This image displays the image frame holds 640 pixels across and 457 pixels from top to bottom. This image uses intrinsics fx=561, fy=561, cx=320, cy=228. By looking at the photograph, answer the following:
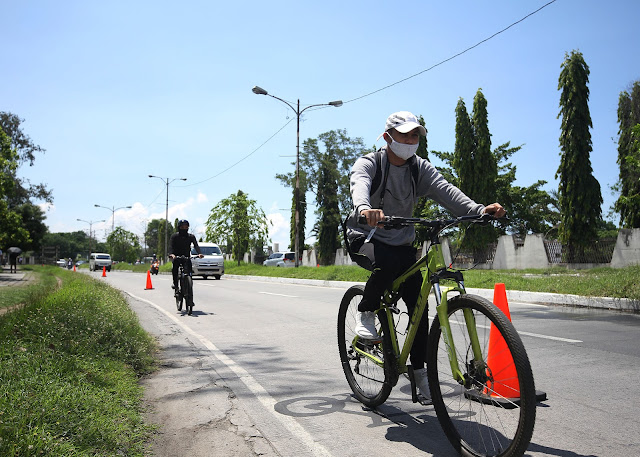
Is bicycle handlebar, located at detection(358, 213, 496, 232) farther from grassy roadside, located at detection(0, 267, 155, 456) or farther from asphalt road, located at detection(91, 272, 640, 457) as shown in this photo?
grassy roadside, located at detection(0, 267, 155, 456)

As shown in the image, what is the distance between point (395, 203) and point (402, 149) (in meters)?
0.38

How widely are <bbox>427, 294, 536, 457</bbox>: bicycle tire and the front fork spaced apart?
0.02 metres

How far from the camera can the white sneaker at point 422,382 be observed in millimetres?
3357

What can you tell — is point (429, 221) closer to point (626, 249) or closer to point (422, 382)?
point (422, 382)

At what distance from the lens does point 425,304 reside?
340 cm

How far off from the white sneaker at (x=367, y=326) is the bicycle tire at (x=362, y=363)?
54 mm

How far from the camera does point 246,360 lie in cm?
611

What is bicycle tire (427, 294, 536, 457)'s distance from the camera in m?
2.57

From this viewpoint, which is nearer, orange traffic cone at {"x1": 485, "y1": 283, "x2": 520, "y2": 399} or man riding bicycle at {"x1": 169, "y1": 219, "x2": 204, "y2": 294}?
orange traffic cone at {"x1": 485, "y1": 283, "x2": 520, "y2": 399}

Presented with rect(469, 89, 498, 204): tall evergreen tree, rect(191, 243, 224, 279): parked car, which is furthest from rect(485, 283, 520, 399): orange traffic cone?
rect(469, 89, 498, 204): tall evergreen tree

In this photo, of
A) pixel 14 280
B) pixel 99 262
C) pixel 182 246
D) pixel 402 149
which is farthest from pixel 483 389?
pixel 99 262

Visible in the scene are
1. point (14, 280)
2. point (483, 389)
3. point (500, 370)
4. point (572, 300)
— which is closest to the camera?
point (500, 370)

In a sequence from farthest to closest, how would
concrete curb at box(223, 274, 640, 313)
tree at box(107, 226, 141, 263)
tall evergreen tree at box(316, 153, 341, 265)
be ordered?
tree at box(107, 226, 141, 263) < tall evergreen tree at box(316, 153, 341, 265) < concrete curb at box(223, 274, 640, 313)

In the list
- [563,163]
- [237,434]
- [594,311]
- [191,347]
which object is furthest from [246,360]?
[563,163]
